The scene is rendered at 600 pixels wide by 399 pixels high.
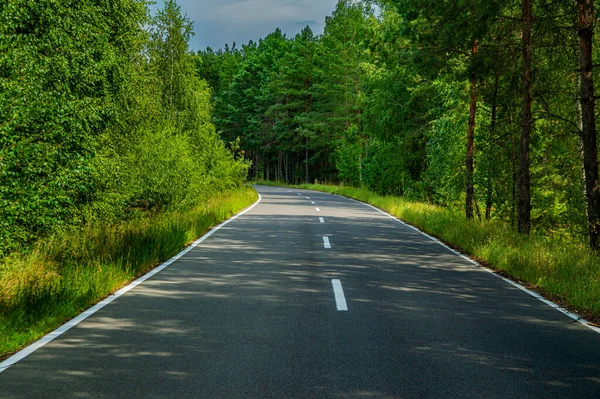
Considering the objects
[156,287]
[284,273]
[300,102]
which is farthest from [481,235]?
[300,102]

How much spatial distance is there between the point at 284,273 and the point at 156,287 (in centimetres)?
236

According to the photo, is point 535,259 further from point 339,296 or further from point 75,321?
point 75,321

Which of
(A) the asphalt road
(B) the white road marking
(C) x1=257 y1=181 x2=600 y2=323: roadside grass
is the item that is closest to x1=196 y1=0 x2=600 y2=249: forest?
(C) x1=257 y1=181 x2=600 y2=323: roadside grass

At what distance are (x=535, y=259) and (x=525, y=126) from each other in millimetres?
5055

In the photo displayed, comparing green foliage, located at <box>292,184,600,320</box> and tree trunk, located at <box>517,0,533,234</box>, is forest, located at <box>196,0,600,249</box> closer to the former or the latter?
tree trunk, located at <box>517,0,533,234</box>

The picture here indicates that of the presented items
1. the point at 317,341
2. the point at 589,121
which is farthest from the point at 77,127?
the point at 589,121

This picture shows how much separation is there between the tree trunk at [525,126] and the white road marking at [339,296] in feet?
24.2

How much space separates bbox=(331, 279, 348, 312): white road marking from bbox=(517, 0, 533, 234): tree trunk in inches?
291

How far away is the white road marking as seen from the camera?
24.1ft

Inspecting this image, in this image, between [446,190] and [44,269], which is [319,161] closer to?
[446,190]

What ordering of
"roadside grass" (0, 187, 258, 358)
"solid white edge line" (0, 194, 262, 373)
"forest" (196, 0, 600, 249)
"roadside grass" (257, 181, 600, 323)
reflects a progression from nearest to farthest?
1. "solid white edge line" (0, 194, 262, 373)
2. "roadside grass" (0, 187, 258, 358)
3. "roadside grass" (257, 181, 600, 323)
4. "forest" (196, 0, 600, 249)

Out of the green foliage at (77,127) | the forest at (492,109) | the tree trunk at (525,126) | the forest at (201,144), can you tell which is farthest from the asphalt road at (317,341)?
the forest at (492,109)

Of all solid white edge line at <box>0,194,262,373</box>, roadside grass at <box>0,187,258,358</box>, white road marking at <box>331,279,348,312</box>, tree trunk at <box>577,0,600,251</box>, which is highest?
tree trunk at <box>577,0,600,251</box>

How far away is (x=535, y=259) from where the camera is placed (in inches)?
403
